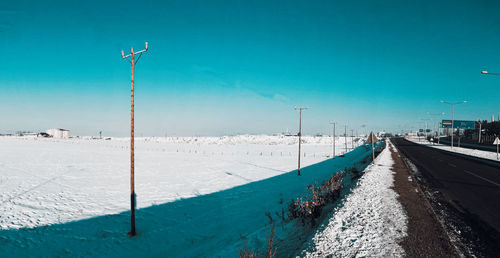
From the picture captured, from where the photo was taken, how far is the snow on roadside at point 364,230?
475cm

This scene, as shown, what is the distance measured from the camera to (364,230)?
5.72 meters

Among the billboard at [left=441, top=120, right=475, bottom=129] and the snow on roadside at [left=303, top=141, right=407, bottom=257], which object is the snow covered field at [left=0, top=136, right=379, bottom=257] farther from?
the billboard at [left=441, top=120, right=475, bottom=129]

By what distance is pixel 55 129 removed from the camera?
458ft

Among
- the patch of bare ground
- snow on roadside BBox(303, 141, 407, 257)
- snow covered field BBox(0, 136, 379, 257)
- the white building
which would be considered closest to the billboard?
snow covered field BBox(0, 136, 379, 257)

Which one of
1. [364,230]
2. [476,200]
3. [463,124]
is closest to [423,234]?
[364,230]

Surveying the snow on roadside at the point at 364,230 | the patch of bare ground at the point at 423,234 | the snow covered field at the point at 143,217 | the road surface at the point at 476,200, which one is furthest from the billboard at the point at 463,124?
the snow on roadside at the point at 364,230

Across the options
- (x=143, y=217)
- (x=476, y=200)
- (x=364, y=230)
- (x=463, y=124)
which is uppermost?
(x=463, y=124)

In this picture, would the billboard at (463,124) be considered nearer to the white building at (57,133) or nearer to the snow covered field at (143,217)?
the snow covered field at (143,217)

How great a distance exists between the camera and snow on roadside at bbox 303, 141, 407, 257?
187 inches

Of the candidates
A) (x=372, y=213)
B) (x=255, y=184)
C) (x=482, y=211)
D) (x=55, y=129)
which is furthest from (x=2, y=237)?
(x=55, y=129)

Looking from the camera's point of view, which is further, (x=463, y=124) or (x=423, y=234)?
(x=463, y=124)

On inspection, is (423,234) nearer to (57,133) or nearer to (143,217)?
(143,217)

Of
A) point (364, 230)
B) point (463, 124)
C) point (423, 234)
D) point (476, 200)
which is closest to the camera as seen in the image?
point (423, 234)

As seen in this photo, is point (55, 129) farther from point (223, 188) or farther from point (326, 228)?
point (326, 228)
